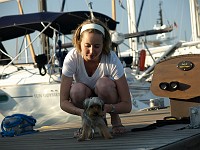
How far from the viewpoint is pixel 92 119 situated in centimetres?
291

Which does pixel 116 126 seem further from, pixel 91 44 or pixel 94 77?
pixel 91 44

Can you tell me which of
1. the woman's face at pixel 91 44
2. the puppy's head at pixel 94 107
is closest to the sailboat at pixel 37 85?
the woman's face at pixel 91 44

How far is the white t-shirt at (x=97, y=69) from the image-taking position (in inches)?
132

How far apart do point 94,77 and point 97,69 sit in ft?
0.20

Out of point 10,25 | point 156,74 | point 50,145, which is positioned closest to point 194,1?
point 10,25

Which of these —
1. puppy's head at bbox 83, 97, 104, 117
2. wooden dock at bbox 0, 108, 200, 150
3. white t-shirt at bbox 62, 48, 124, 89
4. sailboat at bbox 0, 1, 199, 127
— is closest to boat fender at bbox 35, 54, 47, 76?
sailboat at bbox 0, 1, 199, 127

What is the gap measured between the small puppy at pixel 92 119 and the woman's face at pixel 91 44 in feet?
1.41

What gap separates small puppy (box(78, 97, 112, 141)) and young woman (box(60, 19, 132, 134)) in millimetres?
219

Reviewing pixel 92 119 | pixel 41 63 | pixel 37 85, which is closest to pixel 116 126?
pixel 92 119

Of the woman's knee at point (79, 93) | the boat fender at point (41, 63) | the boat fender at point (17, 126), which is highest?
the boat fender at point (41, 63)

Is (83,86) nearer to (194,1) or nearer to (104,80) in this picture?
(104,80)

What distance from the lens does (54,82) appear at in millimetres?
9492

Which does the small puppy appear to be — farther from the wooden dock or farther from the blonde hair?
the blonde hair

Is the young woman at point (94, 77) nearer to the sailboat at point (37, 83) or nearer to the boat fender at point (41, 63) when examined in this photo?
the sailboat at point (37, 83)
